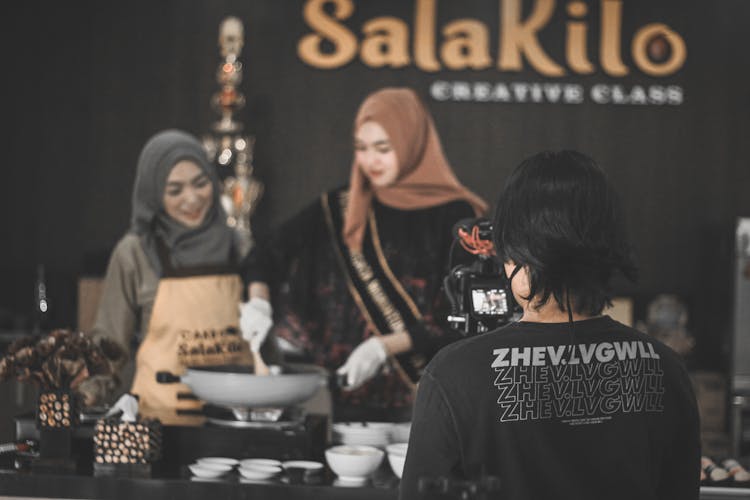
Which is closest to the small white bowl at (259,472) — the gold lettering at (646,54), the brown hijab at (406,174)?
the brown hijab at (406,174)

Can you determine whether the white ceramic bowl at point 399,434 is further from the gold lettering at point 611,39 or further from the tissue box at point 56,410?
the gold lettering at point 611,39

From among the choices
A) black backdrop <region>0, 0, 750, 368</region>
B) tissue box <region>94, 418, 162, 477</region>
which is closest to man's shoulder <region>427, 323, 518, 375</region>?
tissue box <region>94, 418, 162, 477</region>

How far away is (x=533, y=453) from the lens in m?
1.37

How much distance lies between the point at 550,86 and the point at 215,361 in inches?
151

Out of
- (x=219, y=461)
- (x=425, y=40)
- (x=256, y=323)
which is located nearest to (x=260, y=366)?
(x=256, y=323)

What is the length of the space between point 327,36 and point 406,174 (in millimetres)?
3285

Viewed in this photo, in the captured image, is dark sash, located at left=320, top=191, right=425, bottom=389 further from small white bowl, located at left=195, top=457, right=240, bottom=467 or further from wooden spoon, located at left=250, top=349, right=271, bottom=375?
small white bowl, located at left=195, top=457, right=240, bottom=467

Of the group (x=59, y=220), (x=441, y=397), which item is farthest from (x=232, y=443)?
(x=59, y=220)

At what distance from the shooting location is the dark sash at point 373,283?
3186 mm

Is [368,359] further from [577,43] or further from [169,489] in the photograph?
[577,43]

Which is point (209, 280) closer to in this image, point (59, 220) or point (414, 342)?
point (414, 342)

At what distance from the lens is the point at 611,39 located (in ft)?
20.3

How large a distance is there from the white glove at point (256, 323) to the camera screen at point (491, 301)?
96 cm

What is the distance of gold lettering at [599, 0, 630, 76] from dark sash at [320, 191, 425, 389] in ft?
11.3
